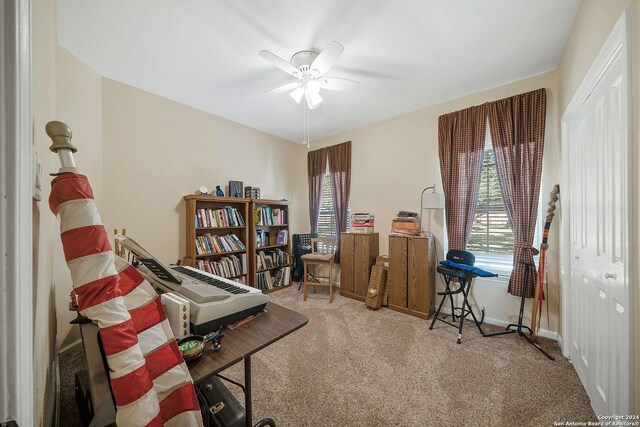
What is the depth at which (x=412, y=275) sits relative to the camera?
→ 3.00m

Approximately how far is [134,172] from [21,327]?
300 cm

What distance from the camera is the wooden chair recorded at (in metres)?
3.62

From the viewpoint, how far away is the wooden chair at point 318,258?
3.62m

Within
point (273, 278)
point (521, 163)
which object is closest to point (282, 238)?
point (273, 278)

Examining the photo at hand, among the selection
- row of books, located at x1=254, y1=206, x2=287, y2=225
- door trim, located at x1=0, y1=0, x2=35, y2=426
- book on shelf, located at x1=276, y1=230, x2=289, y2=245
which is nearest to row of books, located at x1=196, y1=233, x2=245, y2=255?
row of books, located at x1=254, y1=206, x2=287, y2=225

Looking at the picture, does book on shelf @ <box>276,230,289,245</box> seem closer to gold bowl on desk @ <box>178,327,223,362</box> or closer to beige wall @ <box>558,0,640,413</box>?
gold bowl on desk @ <box>178,327,223,362</box>

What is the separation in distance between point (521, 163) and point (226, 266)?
3.85 m

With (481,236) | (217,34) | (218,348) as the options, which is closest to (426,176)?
(481,236)

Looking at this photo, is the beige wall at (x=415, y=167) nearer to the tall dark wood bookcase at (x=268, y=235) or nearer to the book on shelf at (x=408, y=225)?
the book on shelf at (x=408, y=225)

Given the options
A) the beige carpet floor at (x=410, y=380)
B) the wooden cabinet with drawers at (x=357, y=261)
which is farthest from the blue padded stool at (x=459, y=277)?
the wooden cabinet with drawers at (x=357, y=261)

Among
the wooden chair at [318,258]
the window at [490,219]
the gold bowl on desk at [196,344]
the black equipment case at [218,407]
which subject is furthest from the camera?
the wooden chair at [318,258]

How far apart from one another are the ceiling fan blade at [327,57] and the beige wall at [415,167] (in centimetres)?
181

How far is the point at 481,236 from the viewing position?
2928mm

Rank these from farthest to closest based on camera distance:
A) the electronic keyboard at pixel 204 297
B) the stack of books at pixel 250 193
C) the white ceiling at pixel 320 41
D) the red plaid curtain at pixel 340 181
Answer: the red plaid curtain at pixel 340 181 → the stack of books at pixel 250 193 → the white ceiling at pixel 320 41 → the electronic keyboard at pixel 204 297
